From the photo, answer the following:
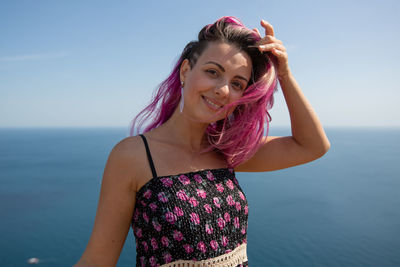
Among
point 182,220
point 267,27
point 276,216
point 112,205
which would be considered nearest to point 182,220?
point 182,220

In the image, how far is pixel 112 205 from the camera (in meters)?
1.97

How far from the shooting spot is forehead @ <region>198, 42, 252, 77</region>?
2184 mm

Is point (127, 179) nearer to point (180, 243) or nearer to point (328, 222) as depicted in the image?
point (180, 243)

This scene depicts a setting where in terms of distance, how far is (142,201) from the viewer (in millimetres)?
1968

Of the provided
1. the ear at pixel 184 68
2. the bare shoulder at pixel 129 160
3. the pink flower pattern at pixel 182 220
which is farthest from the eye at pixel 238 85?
the bare shoulder at pixel 129 160

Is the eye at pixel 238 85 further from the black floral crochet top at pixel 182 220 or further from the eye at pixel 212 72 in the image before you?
the black floral crochet top at pixel 182 220

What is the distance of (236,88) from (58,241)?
49.7m

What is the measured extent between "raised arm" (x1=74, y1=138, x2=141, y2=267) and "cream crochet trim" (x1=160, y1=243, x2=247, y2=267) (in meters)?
0.46

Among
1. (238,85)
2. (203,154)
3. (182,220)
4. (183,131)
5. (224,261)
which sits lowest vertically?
(224,261)

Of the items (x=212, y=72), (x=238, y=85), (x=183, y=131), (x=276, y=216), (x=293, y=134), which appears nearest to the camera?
(x=212, y=72)

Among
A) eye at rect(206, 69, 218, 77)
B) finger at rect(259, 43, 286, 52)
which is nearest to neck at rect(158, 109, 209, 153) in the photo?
eye at rect(206, 69, 218, 77)

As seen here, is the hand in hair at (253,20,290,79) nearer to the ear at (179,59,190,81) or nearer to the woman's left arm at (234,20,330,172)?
the woman's left arm at (234,20,330,172)

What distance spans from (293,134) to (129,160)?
5.25ft

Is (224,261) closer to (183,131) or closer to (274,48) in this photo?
(183,131)
